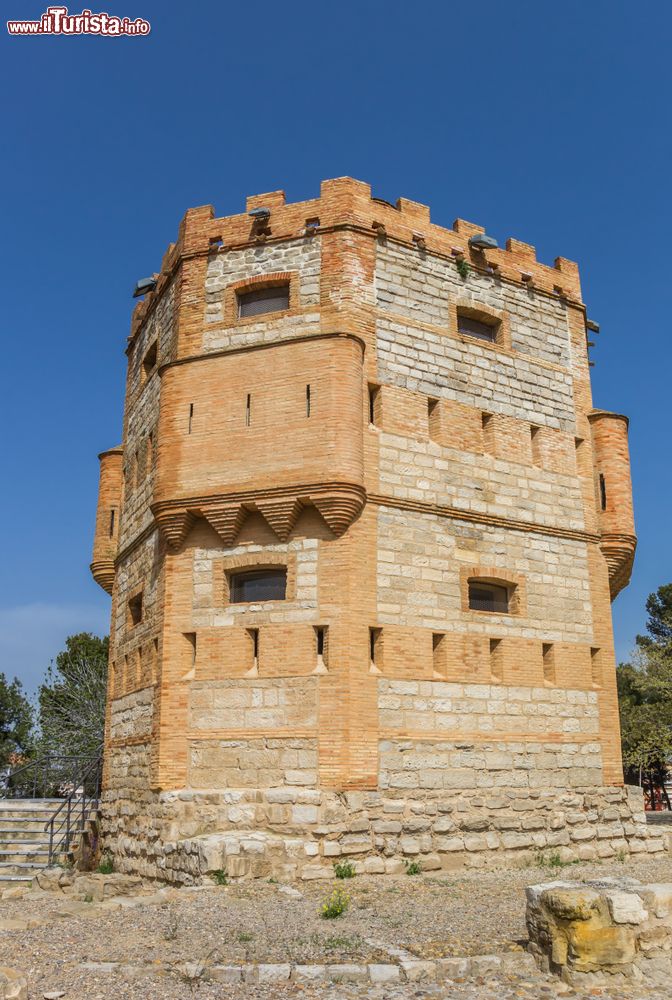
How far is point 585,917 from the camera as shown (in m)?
7.46

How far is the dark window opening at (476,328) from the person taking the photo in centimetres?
1740

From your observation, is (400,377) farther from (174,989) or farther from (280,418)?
(174,989)

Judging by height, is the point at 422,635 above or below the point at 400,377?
below

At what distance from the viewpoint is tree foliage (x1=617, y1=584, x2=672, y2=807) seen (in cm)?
2602

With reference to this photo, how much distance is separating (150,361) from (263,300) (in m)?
3.58

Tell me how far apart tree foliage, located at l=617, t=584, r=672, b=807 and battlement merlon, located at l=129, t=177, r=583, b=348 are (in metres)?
14.0

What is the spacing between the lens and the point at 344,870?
12.6 meters

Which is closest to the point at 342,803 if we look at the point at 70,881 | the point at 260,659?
the point at 260,659

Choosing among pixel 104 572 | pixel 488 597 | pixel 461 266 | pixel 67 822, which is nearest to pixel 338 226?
pixel 461 266

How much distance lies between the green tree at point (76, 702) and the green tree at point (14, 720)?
179cm

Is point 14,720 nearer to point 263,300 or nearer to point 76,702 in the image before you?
point 76,702

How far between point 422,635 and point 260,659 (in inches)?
107

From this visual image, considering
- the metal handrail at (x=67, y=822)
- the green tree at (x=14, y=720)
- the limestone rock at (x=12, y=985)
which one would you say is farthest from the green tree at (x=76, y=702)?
the limestone rock at (x=12, y=985)

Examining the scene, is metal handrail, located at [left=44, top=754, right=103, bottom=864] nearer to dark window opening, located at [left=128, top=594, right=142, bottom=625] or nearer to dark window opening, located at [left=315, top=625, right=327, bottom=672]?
dark window opening, located at [left=128, top=594, right=142, bottom=625]
